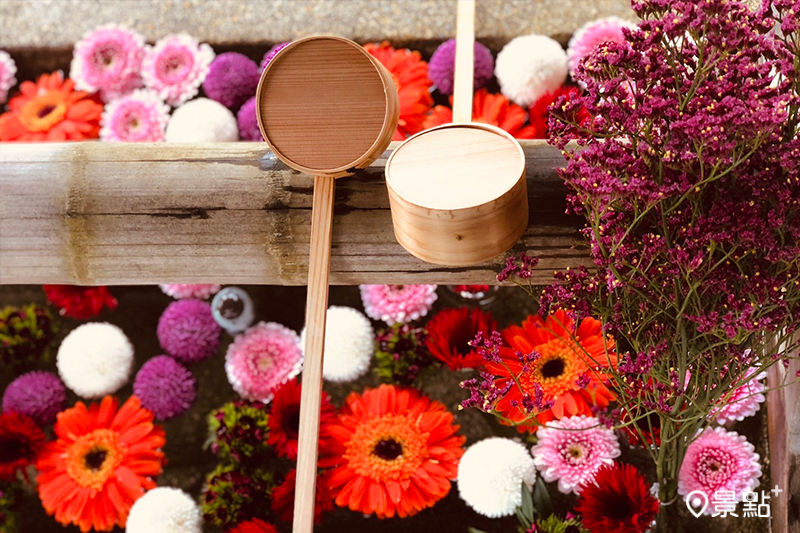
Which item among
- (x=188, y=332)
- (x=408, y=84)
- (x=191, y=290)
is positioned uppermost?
(x=408, y=84)

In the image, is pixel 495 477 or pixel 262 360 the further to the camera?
pixel 262 360

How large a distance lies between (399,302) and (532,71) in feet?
2.31

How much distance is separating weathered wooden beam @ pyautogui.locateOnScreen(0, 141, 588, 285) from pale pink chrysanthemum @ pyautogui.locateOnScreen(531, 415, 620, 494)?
366 mm

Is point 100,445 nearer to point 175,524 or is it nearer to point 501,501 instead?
point 175,524

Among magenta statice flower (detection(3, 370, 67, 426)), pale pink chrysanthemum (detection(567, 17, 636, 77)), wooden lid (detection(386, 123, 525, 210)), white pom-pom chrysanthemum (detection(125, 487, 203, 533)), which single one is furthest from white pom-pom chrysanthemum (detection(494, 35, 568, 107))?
magenta statice flower (detection(3, 370, 67, 426))

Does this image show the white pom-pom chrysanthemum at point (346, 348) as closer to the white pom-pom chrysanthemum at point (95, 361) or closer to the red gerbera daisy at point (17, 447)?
the white pom-pom chrysanthemum at point (95, 361)

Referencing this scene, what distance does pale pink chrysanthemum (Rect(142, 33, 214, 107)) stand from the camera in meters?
2.17

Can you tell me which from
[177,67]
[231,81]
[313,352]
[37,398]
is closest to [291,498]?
[313,352]

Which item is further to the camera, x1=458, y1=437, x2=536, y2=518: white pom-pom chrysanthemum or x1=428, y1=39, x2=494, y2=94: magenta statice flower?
x1=428, y1=39, x2=494, y2=94: magenta statice flower

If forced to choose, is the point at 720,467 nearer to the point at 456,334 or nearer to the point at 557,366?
the point at 557,366

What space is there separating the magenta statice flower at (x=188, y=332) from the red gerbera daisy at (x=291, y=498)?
1.40 ft

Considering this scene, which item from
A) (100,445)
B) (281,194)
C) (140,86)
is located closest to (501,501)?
(281,194)

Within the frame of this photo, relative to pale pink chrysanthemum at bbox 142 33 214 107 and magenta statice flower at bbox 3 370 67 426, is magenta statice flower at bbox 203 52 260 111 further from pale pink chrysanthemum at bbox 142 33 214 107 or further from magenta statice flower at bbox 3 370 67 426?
magenta statice flower at bbox 3 370 67 426

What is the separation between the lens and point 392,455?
1.64 meters
